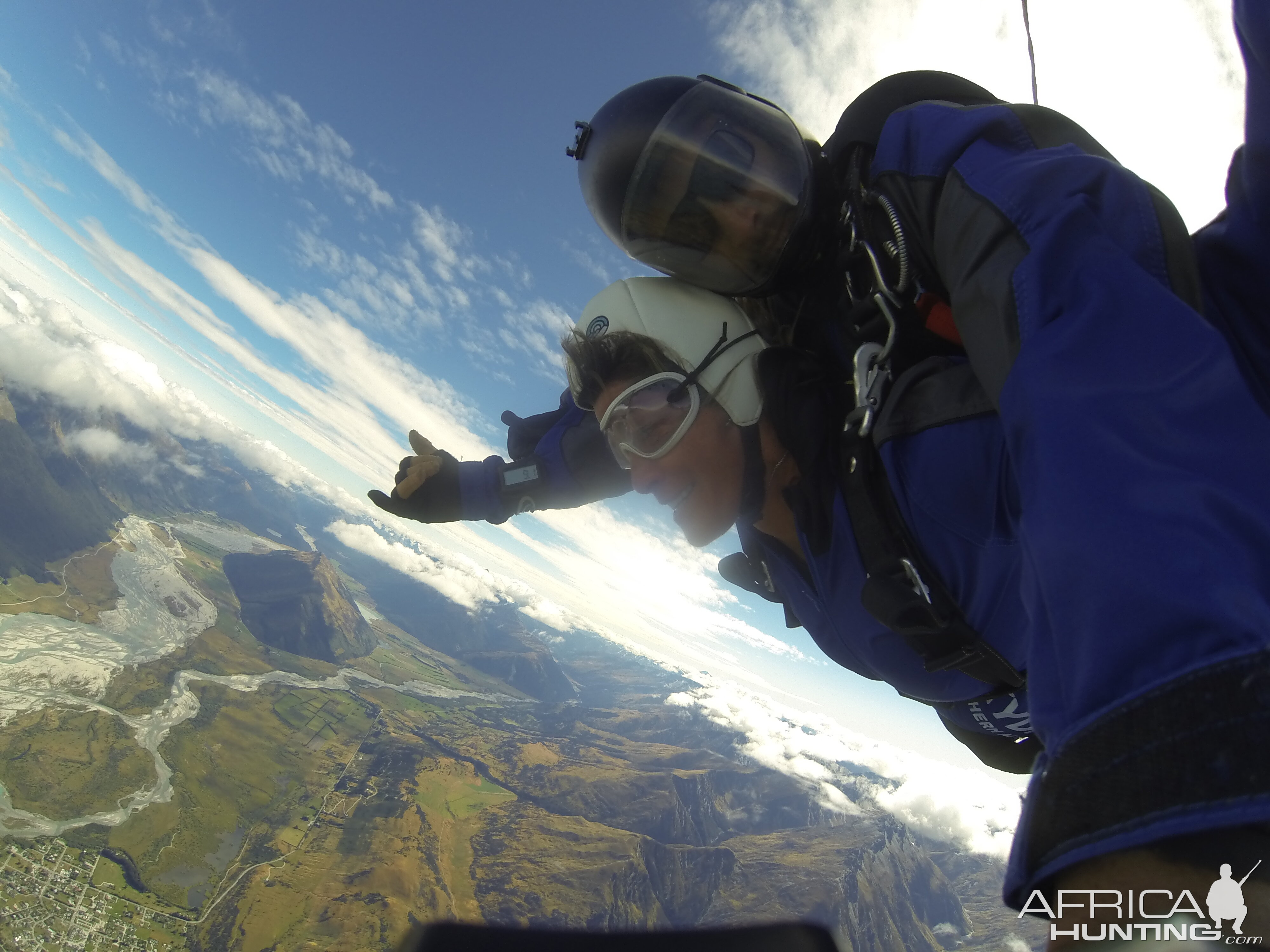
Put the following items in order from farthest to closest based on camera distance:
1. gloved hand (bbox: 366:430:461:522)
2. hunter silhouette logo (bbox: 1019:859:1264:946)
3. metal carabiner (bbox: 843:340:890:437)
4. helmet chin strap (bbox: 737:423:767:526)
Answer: gloved hand (bbox: 366:430:461:522)
helmet chin strap (bbox: 737:423:767:526)
metal carabiner (bbox: 843:340:890:437)
hunter silhouette logo (bbox: 1019:859:1264:946)

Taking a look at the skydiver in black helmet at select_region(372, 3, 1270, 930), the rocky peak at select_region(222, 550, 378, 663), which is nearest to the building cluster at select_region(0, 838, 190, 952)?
the rocky peak at select_region(222, 550, 378, 663)

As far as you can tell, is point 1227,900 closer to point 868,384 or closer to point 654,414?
point 868,384

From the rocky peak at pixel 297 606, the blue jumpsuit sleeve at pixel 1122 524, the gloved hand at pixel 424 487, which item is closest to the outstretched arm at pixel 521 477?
the gloved hand at pixel 424 487

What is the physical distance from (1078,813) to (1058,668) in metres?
0.19

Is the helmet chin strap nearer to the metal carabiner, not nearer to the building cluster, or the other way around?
the metal carabiner

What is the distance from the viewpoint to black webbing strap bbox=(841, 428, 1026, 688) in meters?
1.64

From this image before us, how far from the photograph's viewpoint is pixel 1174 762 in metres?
0.67

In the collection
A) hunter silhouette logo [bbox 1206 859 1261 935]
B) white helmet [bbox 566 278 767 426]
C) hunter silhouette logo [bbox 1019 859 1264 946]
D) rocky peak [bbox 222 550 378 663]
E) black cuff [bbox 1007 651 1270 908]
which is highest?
white helmet [bbox 566 278 767 426]

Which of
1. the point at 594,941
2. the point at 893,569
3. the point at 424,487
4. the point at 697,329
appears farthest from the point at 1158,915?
the point at 424,487

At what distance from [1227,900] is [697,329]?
2236 mm

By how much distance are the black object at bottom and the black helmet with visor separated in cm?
207

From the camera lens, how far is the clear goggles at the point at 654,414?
246 centimetres

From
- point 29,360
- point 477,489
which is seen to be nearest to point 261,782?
point 477,489

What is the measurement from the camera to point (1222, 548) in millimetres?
690
